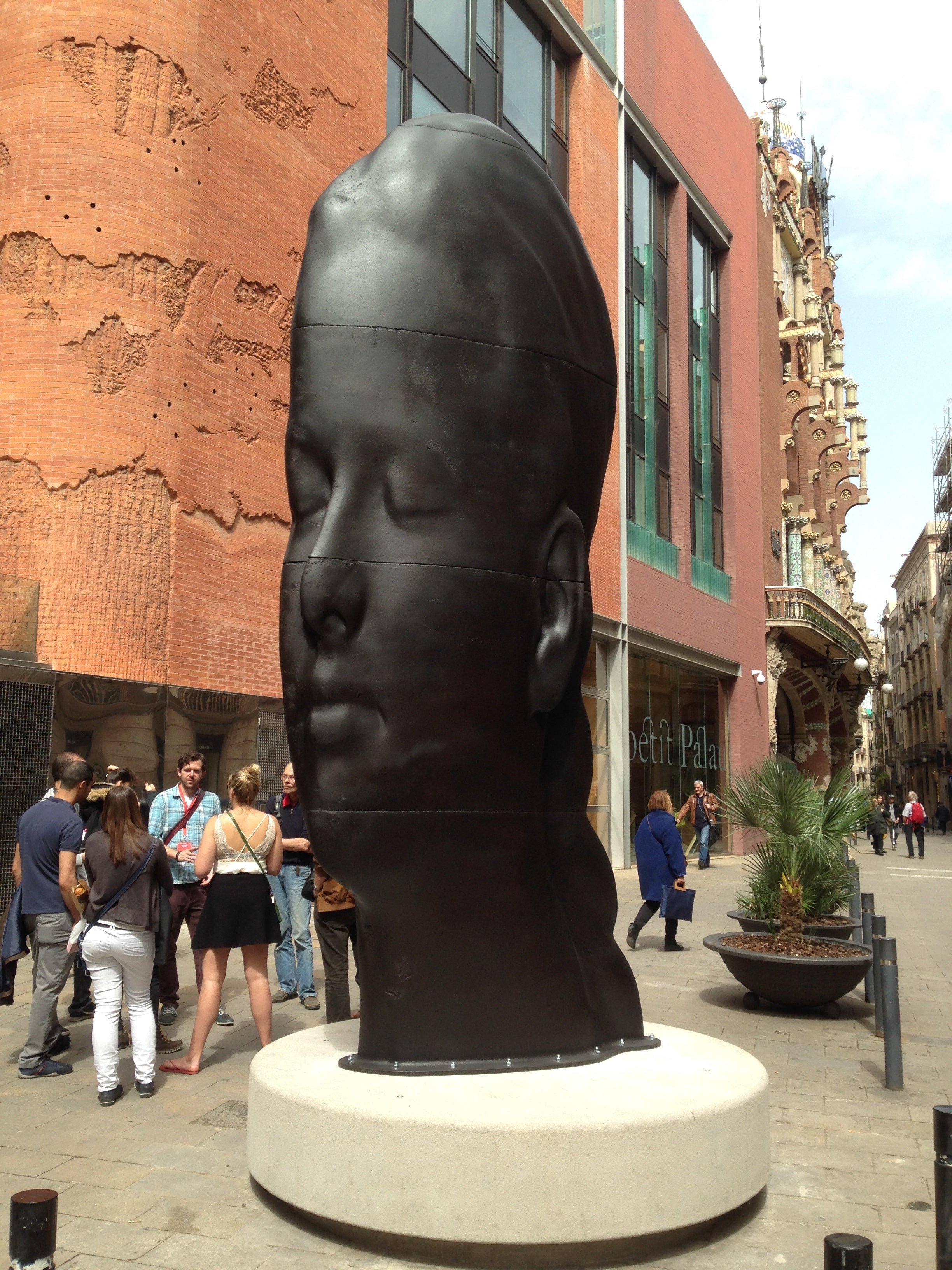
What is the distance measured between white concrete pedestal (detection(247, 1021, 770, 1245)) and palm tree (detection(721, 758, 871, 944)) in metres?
4.86

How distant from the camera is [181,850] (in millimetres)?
7855

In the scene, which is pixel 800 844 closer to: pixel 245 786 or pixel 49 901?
pixel 245 786

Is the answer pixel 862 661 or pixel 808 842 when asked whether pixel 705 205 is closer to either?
pixel 862 661

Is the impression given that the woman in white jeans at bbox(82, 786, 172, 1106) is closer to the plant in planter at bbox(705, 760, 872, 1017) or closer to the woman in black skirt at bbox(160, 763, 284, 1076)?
the woman in black skirt at bbox(160, 763, 284, 1076)

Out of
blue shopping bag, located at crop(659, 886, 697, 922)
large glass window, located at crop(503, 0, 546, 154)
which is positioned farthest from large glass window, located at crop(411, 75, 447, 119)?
blue shopping bag, located at crop(659, 886, 697, 922)

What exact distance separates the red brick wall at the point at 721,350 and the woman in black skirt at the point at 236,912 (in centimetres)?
1725

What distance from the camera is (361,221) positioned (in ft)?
17.0

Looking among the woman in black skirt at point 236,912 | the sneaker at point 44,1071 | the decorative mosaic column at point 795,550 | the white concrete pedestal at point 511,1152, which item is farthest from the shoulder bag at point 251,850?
the decorative mosaic column at point 795,550

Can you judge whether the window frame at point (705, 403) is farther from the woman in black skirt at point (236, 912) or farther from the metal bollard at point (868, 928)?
the woman in black skirt at point (236, 912)

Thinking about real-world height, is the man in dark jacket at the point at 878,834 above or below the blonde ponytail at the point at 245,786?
below

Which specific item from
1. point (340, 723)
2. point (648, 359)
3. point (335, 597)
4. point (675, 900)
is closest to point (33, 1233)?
point (340, 723)

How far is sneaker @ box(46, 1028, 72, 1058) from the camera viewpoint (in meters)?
6.95

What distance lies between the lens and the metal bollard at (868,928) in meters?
9.32

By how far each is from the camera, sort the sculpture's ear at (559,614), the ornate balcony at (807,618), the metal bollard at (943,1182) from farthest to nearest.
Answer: the ornate balcony at (807,618)
the sculpture's ear at (559,614)
the metal bollard at (943,1182)
